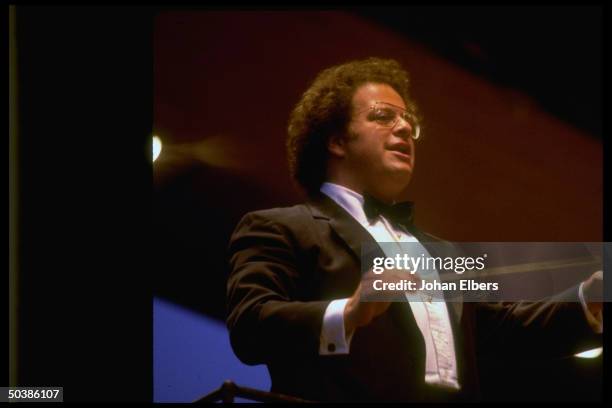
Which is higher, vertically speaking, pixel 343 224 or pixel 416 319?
pixel 343 224

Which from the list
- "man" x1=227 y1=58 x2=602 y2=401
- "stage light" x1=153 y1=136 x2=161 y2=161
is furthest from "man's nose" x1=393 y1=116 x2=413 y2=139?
"stage light" x1=153 y1=136 x2=161 y2=161

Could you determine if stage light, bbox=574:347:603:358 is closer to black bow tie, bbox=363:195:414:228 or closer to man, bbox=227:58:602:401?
man, bbox=227:58:602:401

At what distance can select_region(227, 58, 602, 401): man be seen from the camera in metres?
2.38

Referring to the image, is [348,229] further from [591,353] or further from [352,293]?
[591,353]

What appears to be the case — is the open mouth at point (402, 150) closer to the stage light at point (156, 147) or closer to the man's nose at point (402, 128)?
the man's nose at point (402, 128)

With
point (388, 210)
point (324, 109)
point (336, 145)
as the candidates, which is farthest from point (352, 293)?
point (324, 109)

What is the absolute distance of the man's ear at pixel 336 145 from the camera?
2705 mm

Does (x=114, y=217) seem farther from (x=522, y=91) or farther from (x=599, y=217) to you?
(x=599, y=217)

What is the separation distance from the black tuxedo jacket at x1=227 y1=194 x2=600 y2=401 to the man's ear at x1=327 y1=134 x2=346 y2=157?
0.19m

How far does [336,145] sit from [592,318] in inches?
39.3

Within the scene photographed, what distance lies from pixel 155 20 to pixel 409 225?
1128mm

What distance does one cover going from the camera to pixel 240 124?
110 inches

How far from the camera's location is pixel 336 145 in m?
2.72

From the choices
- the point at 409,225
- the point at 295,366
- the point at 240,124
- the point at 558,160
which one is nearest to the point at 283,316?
the point at 295,366
